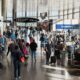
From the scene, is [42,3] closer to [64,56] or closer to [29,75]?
[64,56]

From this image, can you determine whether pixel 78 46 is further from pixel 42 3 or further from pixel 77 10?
pixel 42 3

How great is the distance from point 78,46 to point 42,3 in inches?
1017

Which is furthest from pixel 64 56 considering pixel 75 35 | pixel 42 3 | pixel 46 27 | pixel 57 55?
pixel 42 3

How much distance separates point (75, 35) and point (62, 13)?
16167mm

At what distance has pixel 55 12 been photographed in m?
43.0

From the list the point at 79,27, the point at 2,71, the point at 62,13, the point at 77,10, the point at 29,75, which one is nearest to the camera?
the point at 29,75

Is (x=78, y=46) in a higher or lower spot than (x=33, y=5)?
lower

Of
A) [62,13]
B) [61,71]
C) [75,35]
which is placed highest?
[62,13]

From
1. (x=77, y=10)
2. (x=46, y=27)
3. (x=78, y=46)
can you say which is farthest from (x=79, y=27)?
(x=77, y=10)

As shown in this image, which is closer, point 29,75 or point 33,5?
point 29,75

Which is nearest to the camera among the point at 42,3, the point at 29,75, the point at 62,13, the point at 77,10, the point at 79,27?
the point at 29,75

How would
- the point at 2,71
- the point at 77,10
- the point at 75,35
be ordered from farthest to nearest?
the point at 77,10 → the point at 75,35 → the point at 2,71

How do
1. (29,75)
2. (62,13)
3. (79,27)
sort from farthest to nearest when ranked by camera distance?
(62,13), (79,27), (29,75)

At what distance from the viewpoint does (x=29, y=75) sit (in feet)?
47.5
